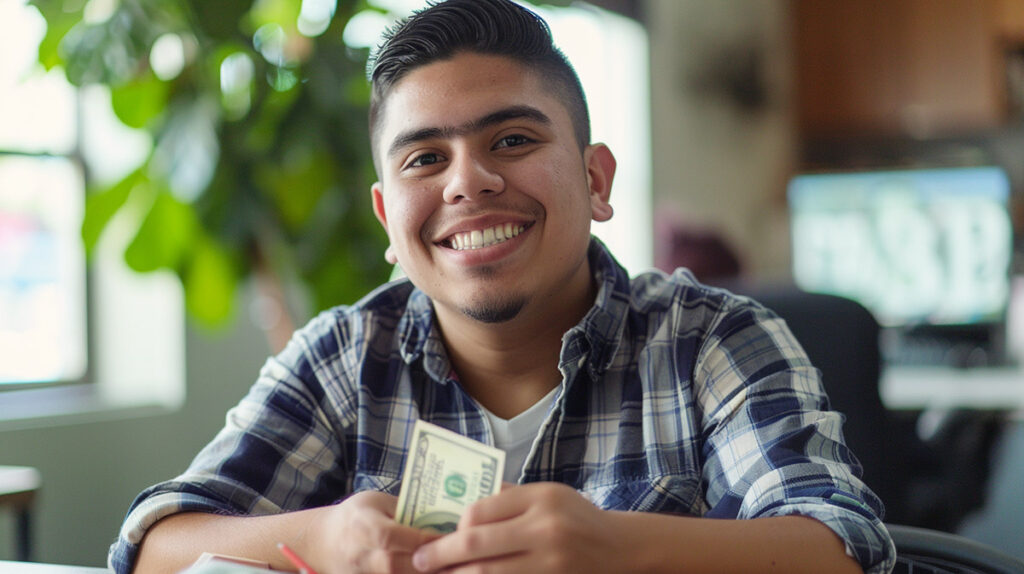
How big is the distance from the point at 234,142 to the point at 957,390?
2214 mm

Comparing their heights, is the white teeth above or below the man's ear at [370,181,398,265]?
below

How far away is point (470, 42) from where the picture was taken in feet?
3.81

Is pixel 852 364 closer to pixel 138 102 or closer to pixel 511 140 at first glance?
pixel 511 140

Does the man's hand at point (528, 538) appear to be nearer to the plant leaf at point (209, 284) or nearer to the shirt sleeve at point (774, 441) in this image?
the shirt sleeve at point (774, 441)

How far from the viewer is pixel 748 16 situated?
6230 millimetres

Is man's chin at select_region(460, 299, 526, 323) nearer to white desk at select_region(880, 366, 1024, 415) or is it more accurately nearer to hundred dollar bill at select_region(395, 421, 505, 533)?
hundred dollar bill at select_region(395, 421, 505, 533)

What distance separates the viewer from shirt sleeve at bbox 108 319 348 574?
1.14 meters

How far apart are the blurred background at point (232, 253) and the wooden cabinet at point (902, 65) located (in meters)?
1.73

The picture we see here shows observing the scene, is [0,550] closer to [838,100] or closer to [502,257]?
[502,257]

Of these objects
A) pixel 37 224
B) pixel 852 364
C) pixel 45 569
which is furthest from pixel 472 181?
→ pixel 37 224

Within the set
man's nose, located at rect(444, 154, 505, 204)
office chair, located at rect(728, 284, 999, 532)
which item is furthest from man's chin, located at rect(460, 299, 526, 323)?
office chair, located at rect(728, 284, 999, 532)

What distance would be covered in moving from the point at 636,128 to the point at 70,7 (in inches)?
142

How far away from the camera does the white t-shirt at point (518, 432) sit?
3.95 ft

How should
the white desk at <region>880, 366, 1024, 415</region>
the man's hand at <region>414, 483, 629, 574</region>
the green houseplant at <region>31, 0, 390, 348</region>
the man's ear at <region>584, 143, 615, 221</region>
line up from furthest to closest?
1. the white desk at <region>880, 366, 1024, 415</region>
2. the green houseplant at <region>31, 0, 390, 348</region>
3. the man's ear at <region>584, 143, 615, 221</region>
4. the man's hand at <region>414, 483, 629, 574</region>
